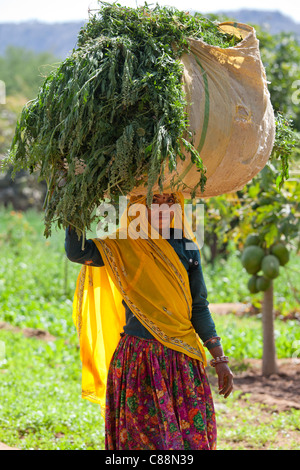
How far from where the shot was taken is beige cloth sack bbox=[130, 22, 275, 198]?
2.34 metres

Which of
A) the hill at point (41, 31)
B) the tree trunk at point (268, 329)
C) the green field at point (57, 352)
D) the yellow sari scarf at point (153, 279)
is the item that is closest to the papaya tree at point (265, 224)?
the tree trunk at point (268, 329)

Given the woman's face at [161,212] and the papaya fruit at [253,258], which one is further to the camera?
the papaya fruit at [253,258]

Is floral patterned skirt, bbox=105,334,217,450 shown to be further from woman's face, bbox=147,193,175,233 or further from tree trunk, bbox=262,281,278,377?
tree trunk, bbox=262,281,278,377

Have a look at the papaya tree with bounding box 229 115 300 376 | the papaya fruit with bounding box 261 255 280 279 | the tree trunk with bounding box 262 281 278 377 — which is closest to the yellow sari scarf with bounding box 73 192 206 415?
the papaya tree with bounding box 229 115 300 376

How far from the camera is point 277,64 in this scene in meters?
8.64

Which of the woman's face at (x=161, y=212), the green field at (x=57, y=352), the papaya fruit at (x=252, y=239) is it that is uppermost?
the woman's face at (x=161, y=212)

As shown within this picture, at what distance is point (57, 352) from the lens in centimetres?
573

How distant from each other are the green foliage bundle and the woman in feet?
1.02

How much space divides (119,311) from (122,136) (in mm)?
1096

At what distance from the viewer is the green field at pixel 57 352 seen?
3.90 m

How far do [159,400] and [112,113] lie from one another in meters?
1.26

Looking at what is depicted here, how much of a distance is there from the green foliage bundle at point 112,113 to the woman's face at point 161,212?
0.34 metres

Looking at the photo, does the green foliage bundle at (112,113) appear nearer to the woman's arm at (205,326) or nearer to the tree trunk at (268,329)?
the woman's arm at (205,326)
